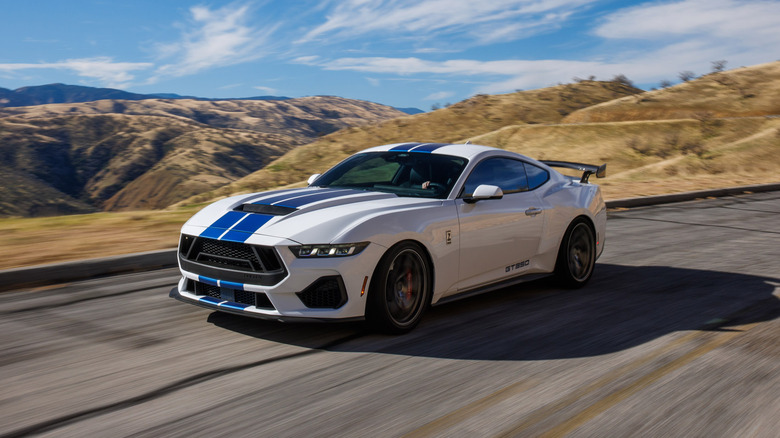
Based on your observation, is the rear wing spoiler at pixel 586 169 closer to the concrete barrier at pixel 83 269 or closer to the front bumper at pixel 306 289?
the front bumper at pixel 306 289

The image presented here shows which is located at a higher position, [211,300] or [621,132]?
[621,132]

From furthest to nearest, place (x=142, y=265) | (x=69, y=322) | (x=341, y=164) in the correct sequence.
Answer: (x=142, y=265), (x=341, y=164), (x=69, y=322)

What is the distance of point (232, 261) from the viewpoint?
511 centimetres

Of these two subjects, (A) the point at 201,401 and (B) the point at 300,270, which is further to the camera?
(B) the point at 300,270

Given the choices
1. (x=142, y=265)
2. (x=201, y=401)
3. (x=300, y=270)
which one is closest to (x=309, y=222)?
(x=300, y=270)

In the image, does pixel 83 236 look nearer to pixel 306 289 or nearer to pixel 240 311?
pixel 240 311

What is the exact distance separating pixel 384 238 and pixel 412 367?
94 cm

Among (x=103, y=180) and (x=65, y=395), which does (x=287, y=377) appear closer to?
(x=65, y=395)

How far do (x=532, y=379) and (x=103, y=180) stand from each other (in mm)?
155454

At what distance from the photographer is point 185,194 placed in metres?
127

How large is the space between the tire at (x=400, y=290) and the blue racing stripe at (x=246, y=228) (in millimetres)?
884

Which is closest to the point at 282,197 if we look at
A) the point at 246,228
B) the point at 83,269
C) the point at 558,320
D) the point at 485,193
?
the point at 246,228

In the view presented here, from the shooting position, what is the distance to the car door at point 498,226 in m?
5.88

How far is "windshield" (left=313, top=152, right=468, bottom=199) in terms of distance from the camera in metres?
6.06
